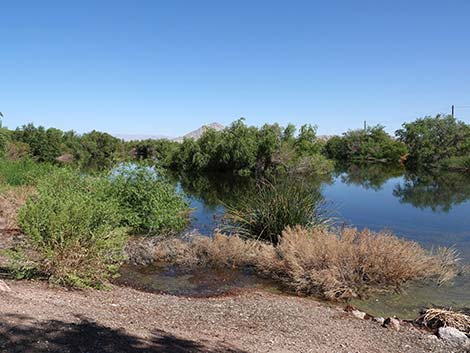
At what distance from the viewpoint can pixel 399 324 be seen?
6.79m

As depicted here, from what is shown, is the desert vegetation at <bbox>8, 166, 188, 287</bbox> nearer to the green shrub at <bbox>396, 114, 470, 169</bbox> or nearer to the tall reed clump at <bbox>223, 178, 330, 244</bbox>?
the tall reed clump at <bbox>223, 178, 330, 244</bbox>

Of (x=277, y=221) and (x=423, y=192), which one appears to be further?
(x=423, y=192)

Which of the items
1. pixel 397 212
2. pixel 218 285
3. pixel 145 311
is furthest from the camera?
pixel 397 212

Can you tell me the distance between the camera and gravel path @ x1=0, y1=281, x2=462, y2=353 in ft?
13.7

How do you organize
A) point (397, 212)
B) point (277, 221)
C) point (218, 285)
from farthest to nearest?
point (397, 212), point (277, 221), point (218, 285)

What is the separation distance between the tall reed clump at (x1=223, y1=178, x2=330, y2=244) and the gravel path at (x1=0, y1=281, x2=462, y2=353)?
425 centimetres

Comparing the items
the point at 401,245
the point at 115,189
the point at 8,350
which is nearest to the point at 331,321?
the point at 401,245

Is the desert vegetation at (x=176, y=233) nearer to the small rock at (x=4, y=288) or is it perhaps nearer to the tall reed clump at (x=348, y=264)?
the tall reed clump at (x=348, y=264)

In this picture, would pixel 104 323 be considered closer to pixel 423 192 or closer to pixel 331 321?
pixel 331 321

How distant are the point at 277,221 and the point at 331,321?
5.47 meters

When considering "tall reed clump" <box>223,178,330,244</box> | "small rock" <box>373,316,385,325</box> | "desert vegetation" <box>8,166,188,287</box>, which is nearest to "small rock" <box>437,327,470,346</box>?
"small rock" <box>373,316,385,325</box>

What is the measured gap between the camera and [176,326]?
5.39 m

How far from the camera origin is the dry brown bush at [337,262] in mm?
8805

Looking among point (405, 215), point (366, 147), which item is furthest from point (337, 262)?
point (366, 147)
